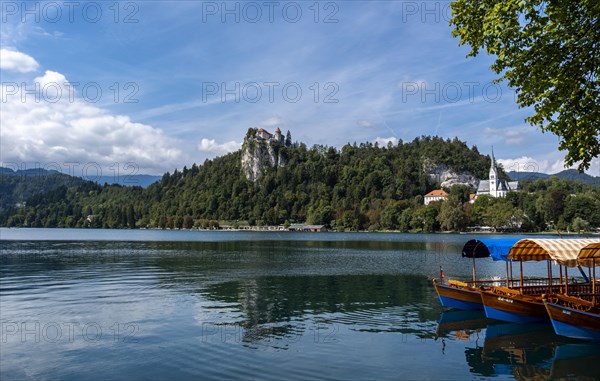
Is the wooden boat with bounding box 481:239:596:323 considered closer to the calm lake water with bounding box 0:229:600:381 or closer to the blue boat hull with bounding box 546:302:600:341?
the calm lake water with bounding box 0:229:600:381

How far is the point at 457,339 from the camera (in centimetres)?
Result: 2464

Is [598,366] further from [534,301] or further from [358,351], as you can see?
[358,351]

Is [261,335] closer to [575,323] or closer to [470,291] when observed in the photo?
[470,291]

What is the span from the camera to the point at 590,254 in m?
26.5

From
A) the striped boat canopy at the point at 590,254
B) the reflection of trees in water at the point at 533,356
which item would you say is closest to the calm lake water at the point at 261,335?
the reflection of trees in water at the point at 533,356

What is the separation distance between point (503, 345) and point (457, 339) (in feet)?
7.09

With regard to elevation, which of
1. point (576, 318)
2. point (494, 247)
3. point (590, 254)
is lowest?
point (576, 318)

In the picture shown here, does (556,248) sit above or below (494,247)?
above

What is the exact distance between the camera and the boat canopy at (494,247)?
1216 inches

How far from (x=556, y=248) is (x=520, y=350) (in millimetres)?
6714

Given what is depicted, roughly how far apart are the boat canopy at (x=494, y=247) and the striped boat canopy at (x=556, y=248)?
21.1 inches

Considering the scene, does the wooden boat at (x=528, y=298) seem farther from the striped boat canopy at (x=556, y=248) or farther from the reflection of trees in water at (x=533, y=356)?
the reflection of trees in water at (x=533, y=356)

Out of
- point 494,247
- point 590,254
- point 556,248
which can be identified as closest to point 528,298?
point 556,248

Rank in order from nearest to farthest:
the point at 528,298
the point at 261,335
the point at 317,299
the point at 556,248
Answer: the point at 261,335, the point at 556,248, the point at 528,298, the point at 317,299
